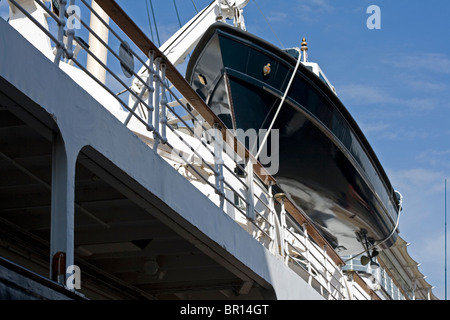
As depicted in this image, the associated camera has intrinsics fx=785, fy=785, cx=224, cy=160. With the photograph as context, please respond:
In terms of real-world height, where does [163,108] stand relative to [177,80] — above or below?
below

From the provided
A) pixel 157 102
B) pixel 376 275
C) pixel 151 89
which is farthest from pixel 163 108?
pixel 376 275

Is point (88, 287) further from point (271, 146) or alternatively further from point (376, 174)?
point (376, 174)

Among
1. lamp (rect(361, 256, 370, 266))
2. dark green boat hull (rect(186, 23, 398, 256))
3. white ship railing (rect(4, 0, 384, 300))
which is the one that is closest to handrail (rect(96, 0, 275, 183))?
white ship railing (rect(4, 0, 384, 300))

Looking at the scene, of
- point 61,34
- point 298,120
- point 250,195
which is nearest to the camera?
point 61,34

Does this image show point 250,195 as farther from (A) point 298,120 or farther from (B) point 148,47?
(A) point 298,120

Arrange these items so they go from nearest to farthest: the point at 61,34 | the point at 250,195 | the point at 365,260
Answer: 1. the point at 61,34
2. the point at 250,195
3. the point at 365,260

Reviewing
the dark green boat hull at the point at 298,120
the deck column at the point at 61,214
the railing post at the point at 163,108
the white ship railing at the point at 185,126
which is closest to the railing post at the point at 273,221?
the white ship railing at the point at 185,126

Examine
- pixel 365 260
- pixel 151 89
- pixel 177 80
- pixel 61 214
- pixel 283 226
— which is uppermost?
pixel 365 260

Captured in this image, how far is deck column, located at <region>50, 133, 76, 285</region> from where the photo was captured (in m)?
3.45

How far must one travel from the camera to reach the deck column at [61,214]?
136 inches

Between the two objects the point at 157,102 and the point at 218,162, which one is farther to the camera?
the point at 218,162

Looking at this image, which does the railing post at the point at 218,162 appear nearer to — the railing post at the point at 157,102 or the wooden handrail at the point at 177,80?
the wooden handrail at the point at 177,80

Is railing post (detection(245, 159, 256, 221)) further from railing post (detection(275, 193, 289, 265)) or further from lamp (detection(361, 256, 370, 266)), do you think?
lamp (detection(361, 256, 370, 266))

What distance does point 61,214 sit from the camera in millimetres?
3566
